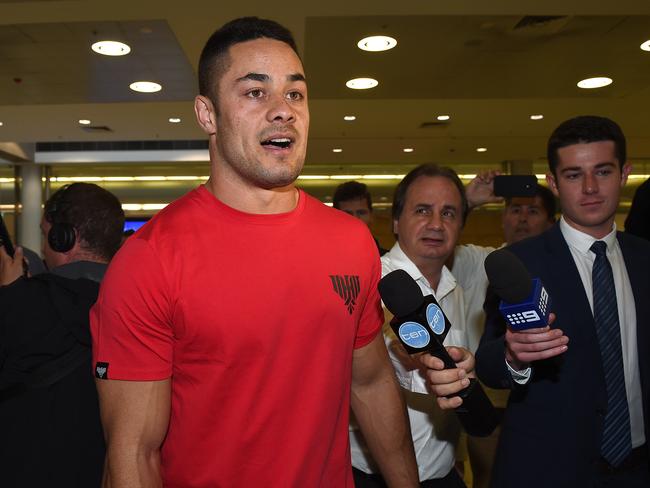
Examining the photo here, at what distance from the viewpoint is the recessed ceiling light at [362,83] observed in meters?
6.51

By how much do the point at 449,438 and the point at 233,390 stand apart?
3.53 ft

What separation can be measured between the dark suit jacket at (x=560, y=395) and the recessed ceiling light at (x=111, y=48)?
14.6ft

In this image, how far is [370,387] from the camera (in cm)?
190

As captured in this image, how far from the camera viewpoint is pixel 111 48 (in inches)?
217

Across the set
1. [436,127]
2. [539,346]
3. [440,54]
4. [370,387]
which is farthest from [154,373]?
[436,127]

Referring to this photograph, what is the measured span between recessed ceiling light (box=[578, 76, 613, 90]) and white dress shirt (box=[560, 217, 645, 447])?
5.16 m

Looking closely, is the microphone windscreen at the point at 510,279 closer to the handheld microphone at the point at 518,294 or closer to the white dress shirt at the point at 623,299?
the handheld microphone at the point at 518,294

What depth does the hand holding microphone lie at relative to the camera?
1488 millimetres

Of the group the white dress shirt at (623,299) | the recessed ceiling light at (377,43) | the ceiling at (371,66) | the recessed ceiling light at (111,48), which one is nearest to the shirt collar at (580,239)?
the white dress shirt at (623,299)

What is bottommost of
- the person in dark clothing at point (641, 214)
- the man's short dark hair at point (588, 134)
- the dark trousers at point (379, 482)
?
the dark trousers at point (379, 482)

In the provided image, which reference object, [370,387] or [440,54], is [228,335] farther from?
[440,54]

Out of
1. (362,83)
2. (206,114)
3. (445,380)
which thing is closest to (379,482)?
(445,380)

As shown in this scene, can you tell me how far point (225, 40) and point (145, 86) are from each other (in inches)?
218

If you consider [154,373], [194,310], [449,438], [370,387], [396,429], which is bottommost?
[449,438]
